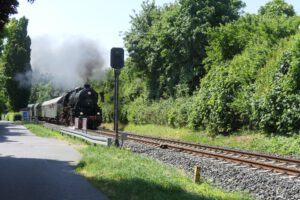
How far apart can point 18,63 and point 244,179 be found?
198ft

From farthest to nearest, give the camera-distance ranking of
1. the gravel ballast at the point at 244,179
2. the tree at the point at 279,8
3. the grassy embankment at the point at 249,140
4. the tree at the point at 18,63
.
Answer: the tree at the point at 18,63
the tree at the point at 279,8
the grassy embankment at the point at 249,140
the gravel ballast at the point at 244,179

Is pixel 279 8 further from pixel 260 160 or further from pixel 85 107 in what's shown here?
pixel 260 160

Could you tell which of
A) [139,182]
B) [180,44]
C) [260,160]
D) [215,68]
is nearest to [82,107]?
[180,44]

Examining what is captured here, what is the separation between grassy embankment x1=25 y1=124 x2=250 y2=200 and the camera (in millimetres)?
8461

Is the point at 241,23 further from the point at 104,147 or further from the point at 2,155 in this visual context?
the point at 2,155

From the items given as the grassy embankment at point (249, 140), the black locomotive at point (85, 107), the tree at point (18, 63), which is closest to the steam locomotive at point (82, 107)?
the black locomotive at point (85, 107)

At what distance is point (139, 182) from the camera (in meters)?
9.52

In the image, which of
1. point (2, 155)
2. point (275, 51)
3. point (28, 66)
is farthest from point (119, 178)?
point (28, 66)

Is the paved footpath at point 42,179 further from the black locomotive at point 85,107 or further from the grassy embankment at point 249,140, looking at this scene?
the black locomotive at point 85,107

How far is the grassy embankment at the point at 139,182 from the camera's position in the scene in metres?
8.46

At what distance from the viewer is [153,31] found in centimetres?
3634

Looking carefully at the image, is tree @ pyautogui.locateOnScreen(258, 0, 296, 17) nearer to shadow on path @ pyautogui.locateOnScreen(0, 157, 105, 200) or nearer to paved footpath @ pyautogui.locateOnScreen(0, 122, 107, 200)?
paved footpath @ pyautogui.locateOnScreen(0, 122, 107, 200)

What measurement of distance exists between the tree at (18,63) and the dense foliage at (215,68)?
28355 mm

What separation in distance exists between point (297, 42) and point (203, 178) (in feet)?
31.6
